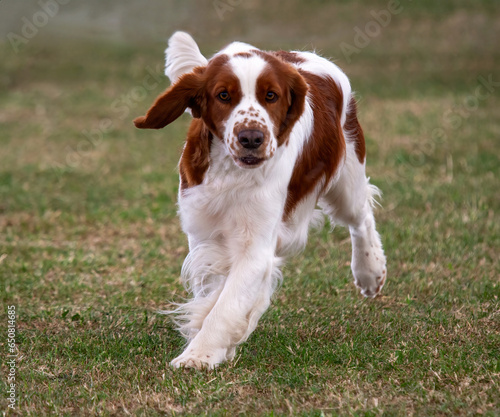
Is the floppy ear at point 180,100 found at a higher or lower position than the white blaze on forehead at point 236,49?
lower

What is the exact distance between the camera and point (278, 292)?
4469 mm

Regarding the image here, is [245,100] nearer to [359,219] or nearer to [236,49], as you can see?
[236,49]

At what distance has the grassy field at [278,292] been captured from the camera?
3.06 m

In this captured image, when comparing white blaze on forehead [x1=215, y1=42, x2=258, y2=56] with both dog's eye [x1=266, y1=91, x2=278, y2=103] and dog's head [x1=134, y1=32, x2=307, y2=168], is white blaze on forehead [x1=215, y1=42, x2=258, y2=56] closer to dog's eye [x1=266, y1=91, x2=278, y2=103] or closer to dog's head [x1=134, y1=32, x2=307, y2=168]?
dog's head [x1=134, y1=32, x2=307, y2=168]

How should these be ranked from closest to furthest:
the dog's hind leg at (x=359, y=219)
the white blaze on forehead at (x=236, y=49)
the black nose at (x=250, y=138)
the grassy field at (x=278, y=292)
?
the black nose at (x=250, y=138) < the grassy field at (x=278, y=292) < the white blaze on forehead at (x=236, y=49) < the dog's hind leg at (x=359, y=219)

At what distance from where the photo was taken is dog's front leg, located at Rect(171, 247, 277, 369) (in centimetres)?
327

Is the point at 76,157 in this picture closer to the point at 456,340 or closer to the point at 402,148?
the point at 402,148

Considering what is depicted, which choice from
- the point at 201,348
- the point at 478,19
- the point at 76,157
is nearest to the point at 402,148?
the point at 76,157

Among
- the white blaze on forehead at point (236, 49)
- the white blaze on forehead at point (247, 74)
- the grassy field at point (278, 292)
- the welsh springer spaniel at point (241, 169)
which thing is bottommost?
the grassy field at point (278, 292)

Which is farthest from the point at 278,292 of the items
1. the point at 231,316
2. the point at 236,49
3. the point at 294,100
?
the point at 236,49

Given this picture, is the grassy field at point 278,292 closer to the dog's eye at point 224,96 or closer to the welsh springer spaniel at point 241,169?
the welsh springer spaniel at point 241,169

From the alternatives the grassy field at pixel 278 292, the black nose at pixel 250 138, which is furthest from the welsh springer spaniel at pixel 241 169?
the grassy field at pixel 278 292

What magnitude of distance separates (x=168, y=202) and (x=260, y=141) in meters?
3.76

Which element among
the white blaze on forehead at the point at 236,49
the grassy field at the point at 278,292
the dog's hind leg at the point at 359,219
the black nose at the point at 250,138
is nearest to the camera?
the black nose at the point at 250,138
